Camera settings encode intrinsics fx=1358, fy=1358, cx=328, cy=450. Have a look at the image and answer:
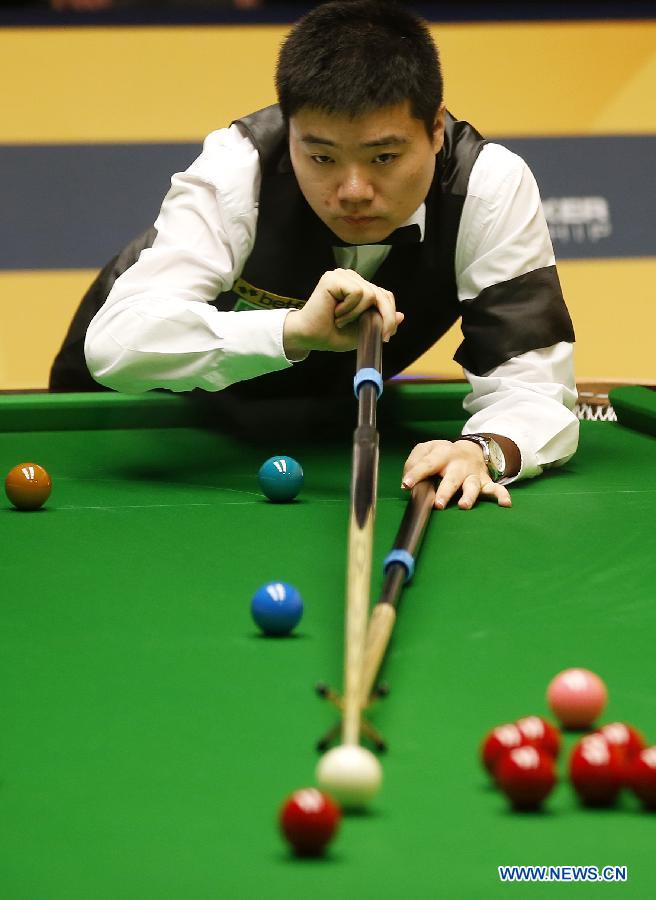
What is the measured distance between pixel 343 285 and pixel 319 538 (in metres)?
0.47

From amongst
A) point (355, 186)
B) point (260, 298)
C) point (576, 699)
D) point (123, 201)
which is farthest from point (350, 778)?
point (123, 201)

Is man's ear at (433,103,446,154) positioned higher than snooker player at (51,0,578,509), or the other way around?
man's ear at (433,103,446,154)

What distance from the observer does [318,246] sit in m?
2.63

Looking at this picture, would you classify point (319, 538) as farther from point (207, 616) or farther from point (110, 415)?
point (110, 415)

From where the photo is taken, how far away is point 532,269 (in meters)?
2.59

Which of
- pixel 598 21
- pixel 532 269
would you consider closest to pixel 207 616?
pixel 532 269

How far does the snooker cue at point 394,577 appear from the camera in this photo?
1285 millimetres

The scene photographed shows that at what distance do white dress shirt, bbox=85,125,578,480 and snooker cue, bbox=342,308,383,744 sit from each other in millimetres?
364

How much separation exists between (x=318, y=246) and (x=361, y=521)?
1.22 meters

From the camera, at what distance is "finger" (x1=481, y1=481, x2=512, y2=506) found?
7.10 feet

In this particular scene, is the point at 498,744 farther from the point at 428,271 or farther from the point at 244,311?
the point at 428,271

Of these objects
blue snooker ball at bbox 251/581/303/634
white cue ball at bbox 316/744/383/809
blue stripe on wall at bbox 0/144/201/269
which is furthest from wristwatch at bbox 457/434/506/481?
blue stripe on wall at bbox 0/144/201/269

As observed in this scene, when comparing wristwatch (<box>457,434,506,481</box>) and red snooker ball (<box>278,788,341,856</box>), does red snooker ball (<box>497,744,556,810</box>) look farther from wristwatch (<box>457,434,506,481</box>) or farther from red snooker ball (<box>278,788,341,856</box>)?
wristwatch (<box>457,434,506,481</box>)

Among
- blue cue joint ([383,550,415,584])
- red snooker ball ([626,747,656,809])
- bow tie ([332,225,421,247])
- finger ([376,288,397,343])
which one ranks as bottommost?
red snooker ball ([626,747,656,809])
